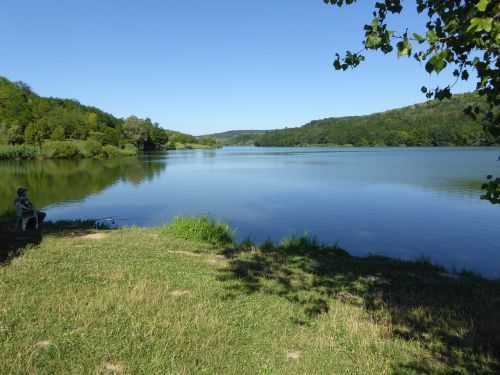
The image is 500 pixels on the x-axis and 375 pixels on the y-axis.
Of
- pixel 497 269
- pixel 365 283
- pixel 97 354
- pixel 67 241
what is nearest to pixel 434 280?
pixel 365 283

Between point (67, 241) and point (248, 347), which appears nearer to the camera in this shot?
point (248, 347)

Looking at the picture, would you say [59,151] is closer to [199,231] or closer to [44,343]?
[199,231]

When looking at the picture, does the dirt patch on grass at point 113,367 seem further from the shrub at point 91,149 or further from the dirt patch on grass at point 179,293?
the shrub at point 91,149

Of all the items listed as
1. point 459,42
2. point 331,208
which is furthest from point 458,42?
point 331,208

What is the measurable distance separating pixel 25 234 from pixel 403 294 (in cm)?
1329

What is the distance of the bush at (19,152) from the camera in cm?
9583

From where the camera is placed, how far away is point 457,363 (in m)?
5.80

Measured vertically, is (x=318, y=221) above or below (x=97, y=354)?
below

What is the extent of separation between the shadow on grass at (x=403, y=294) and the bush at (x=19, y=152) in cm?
10177

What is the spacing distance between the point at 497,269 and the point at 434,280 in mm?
6859

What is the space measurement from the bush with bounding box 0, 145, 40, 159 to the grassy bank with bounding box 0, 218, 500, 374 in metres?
99.7

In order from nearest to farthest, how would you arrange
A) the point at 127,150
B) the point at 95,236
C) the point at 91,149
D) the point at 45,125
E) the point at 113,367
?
the point at 113,367, the point at 95,236, the point at 91,149, the point at 45,125, the point at 127,150

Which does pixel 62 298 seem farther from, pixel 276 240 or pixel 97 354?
pixel 276 240

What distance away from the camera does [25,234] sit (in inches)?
573
